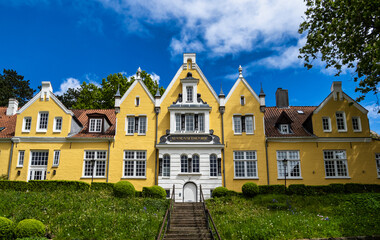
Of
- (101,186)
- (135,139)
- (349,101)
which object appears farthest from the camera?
(349,101)

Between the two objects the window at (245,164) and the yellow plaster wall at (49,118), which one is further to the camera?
the yellow plaster wall at (49,118)

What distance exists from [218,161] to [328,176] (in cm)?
975

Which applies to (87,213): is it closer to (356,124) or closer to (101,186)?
(101,186)

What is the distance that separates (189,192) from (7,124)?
19.7 m

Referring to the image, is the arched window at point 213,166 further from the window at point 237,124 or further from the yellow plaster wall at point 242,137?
the window at point 237,124

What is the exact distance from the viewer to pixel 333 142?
90.2ft

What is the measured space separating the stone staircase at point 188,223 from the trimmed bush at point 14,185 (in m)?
12.0

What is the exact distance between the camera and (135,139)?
27656mm

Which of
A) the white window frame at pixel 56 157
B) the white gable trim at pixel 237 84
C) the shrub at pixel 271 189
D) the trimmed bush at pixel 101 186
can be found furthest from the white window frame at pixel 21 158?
the shrub at pixel 271 189

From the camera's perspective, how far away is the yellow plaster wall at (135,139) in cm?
2675

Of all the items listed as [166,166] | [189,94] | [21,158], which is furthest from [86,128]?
[189,94]

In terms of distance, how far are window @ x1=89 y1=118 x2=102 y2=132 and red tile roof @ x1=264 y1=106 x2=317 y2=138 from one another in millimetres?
15564

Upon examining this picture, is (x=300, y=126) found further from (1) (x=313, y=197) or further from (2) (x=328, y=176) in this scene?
(1) (x=313, y=197)

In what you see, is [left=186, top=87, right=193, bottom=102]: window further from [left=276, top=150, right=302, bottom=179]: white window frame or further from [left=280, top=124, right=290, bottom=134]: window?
[left=276, top=150, right=302, bottom=179]: white window frame
